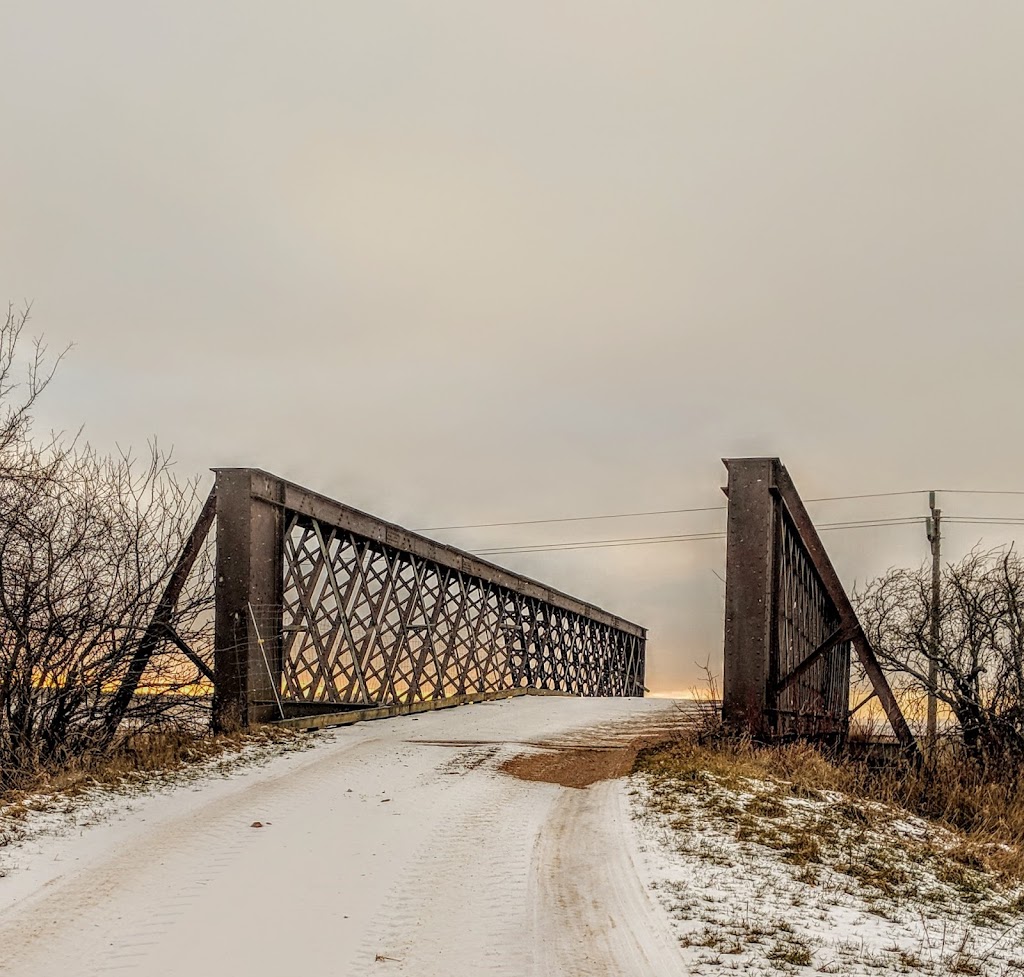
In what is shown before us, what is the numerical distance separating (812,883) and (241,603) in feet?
28.1

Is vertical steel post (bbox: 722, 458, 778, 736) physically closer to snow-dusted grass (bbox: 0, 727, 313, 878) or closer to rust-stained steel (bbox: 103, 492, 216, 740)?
snow-dusted grass (bbox: 0, 727, 313, 878)

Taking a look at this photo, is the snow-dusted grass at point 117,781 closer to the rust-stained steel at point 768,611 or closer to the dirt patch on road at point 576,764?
the dirt patch on road at point 576,764

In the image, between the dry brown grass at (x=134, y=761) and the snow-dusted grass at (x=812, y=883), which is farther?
the dry brown grass at (x=134, y=761)

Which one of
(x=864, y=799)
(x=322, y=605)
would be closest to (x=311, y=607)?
(x=322, y=605)

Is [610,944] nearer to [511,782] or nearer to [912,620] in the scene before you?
[511,782]

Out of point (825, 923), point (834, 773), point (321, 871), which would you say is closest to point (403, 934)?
point (321, 871)

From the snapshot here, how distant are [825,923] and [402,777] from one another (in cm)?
503

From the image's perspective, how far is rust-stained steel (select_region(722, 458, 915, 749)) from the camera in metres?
12.0

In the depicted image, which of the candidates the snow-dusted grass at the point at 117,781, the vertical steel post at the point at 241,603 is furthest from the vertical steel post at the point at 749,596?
the vertical steel post at the point at 241,603

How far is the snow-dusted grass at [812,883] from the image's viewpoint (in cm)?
547

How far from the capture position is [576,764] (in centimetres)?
1123

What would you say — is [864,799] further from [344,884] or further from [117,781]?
[117,781]

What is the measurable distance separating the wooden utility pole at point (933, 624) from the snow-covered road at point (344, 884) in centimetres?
737

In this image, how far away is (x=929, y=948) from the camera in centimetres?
570
